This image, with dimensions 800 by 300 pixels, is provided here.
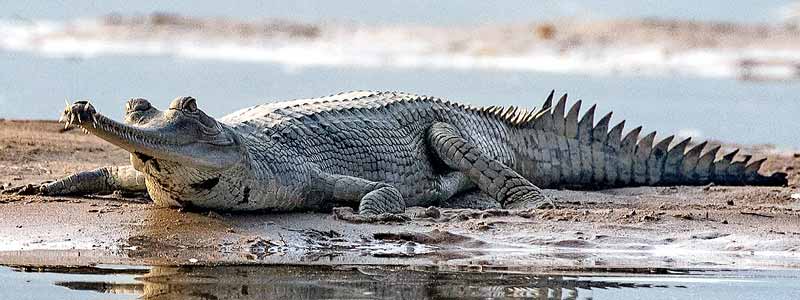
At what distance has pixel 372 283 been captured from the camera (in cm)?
553

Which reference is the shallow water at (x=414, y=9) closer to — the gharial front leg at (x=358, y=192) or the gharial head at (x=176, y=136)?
the gharial front leg at (x=358, y=192)

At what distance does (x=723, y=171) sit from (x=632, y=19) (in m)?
22.3

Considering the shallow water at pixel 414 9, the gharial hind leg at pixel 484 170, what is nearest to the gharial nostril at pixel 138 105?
the gharial hind leg at pixel 484 170

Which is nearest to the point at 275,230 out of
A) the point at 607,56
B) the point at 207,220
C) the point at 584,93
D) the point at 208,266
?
the point at 207,220

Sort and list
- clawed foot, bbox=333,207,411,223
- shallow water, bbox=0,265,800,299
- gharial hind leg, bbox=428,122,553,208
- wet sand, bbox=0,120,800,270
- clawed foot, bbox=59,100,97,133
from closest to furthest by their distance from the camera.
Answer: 1. shallow water, bbox=0,265,800,299
2. clawed foot, bbox=59,100,97,133
3. wet sand, bbox=0,120,800,270
4. clawed foot, bbox=333,207,411,223
5. gharial hind leg, bbox=428,122,553,208

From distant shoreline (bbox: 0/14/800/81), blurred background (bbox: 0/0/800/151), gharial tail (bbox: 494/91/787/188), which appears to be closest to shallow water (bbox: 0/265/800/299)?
gharial tail (bbox: 494/91/787/188)

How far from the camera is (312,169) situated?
7.39 m

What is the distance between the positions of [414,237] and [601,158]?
3214 millimetres

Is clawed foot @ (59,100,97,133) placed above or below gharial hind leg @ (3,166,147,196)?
above

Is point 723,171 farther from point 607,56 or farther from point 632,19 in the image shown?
point 632,19

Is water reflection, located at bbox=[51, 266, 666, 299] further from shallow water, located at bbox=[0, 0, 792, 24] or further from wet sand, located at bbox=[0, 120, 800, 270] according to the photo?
shallow water, located at bbox=[0, 0, 792, 24]

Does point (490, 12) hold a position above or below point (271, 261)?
above

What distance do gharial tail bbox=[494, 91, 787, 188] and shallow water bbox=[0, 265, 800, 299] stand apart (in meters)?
3.48

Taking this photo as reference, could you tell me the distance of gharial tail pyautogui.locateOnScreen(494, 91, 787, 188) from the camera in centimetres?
945
